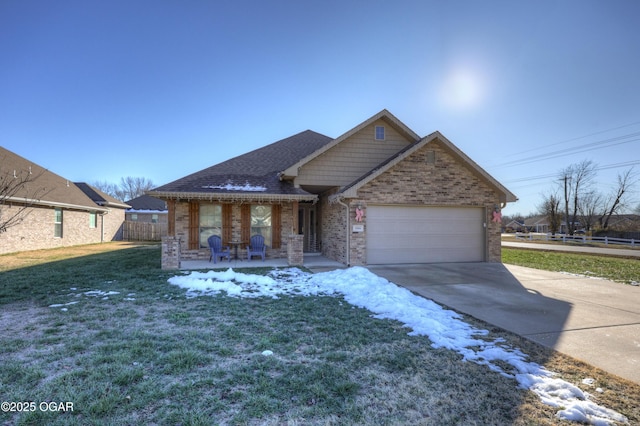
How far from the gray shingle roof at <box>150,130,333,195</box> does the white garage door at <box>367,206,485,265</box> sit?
347 cm

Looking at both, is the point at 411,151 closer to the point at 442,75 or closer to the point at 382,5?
the point at 442,75

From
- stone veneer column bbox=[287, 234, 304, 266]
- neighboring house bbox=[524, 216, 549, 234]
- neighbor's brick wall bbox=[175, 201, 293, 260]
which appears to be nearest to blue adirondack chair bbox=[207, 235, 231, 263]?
neighbor's brick wall bbox=[175, 201, 293, 260]

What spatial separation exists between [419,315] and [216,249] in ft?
28.2

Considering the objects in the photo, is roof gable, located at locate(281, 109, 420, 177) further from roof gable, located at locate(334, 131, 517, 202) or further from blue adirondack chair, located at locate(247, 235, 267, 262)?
blue adirondack chair, located at locate(247, 235, 267, 262)

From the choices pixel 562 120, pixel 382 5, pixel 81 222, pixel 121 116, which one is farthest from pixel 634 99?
pixel 81 222

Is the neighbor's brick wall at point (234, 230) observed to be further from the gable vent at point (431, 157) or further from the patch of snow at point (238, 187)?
the gable vent at point (431, 157)

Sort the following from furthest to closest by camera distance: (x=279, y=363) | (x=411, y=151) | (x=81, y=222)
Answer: (x=81, y=222) → (x=411, y=151) → (x=279, y=363)

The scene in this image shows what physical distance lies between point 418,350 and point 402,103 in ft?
44.2

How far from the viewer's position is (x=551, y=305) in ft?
20.5

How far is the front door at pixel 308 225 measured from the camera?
1605 centimetres

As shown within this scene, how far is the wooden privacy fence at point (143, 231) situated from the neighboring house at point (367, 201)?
606 inches

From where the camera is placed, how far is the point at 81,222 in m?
20.9

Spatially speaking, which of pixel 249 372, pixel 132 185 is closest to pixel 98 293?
pixel 249 372

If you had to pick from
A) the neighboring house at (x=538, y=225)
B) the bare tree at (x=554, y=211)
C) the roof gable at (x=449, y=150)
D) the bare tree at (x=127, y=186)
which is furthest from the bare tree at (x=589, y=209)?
the bare tree at (x=127, y=186)
